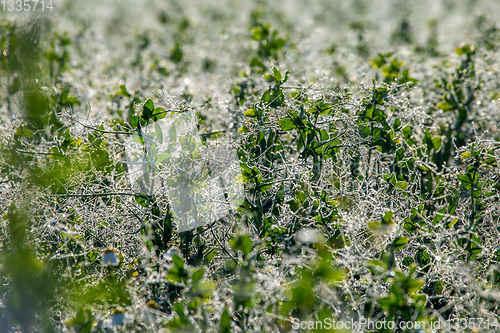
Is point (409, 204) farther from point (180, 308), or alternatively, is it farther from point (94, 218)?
point (94, 218)

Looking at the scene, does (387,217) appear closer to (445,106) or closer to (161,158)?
(161,158)

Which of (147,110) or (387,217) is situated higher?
(147,110)

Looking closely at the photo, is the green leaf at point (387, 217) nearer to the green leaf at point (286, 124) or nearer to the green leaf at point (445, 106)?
the green leaf at point (286, 124)

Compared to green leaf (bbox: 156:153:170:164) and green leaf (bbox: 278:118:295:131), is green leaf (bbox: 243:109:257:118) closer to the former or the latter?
green leaf (bbox: 278:118:295:131)

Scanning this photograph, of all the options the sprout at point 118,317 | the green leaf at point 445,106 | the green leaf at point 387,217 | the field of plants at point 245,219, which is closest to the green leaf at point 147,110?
the field of plants at point 245,219

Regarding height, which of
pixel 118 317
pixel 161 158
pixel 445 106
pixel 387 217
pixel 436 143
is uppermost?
pixel 445 106

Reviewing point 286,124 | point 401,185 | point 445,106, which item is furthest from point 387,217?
point 445,106

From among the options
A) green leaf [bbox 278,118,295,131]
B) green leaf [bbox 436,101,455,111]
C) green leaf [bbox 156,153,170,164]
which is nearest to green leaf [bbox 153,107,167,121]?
green leaf [bbox 156,153,170,164]

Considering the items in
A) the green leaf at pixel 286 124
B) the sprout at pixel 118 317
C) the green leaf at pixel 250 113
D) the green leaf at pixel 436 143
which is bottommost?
the sprout at pixel 118 317

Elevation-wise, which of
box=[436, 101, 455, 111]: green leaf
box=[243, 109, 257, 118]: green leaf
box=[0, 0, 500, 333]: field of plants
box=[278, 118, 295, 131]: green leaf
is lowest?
box=[0, 0, 500, 333]: field of plants

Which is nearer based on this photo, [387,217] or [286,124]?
[387,217]

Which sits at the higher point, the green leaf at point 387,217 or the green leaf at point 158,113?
the green leaf at point 158,113

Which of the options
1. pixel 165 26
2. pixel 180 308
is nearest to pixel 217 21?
pixel 165 26

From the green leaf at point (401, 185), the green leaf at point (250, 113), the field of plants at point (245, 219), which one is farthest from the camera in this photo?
the green leaf at point (250, 113)
